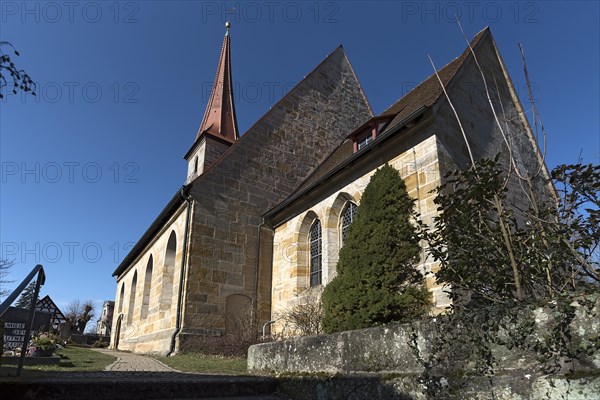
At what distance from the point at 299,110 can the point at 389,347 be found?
44.7 ft

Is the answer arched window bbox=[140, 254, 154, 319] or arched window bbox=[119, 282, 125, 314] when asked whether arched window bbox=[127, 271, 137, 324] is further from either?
arched window bbox=[140, 254, 154, 319]

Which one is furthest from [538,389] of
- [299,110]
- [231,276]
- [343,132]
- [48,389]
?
[343,132]

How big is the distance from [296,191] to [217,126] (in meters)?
8.38

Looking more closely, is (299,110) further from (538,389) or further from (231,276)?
(538,389)

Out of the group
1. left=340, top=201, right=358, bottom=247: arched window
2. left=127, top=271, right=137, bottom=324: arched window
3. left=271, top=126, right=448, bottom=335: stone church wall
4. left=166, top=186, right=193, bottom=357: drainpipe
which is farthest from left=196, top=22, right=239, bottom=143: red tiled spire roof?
left=340, top=201, right=358, bottom=247: arched window

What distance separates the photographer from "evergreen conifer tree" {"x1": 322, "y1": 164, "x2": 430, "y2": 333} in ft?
22.9

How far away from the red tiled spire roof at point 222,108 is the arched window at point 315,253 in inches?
365

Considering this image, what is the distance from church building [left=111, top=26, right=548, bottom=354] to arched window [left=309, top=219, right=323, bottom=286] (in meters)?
0.03

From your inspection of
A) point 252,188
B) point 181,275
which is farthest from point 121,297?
point 252,188

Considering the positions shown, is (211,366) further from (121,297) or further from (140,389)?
(121,297)

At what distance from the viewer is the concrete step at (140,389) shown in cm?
290

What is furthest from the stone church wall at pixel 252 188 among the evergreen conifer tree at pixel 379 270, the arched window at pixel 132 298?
the arched window at pixel 132 298

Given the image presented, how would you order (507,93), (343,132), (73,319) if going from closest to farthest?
(507,93), (343,132), (73,319)

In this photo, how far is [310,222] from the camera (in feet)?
Result: 39.1
